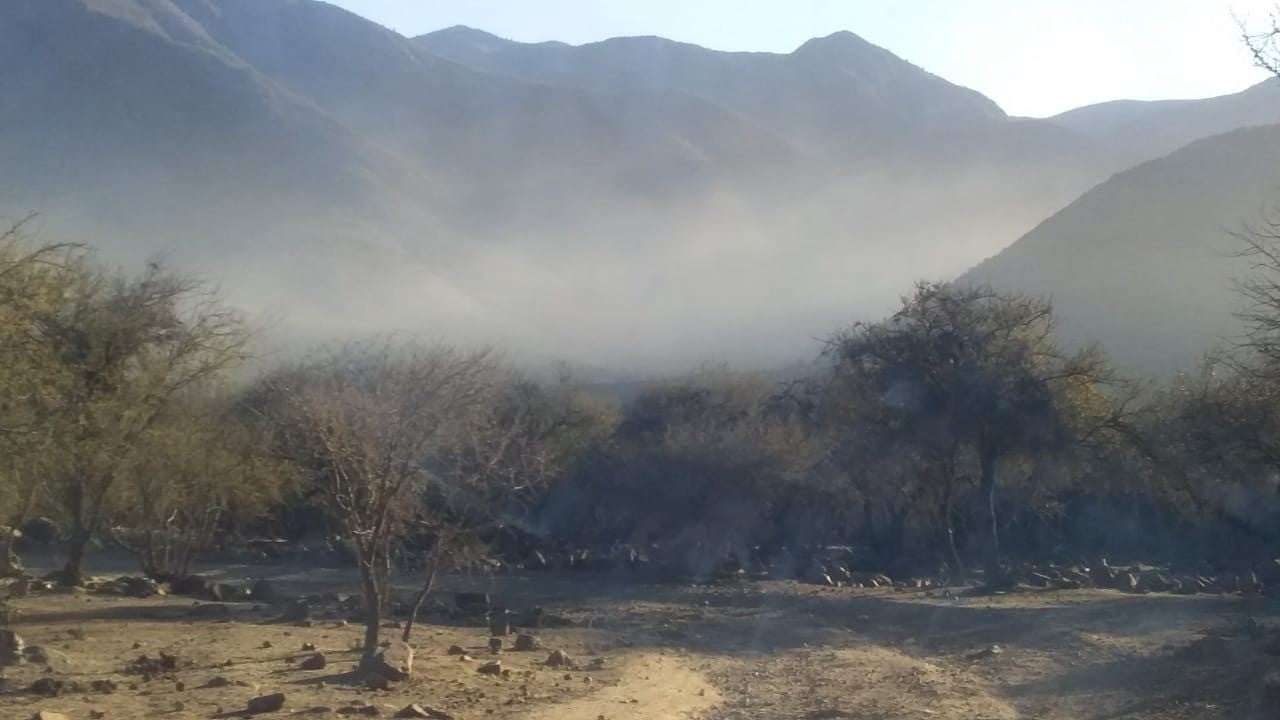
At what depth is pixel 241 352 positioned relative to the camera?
30344 millimetres

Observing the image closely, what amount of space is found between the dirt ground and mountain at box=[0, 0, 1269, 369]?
52.2 metres

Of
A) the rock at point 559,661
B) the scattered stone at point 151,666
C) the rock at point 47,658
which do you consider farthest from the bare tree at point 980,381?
the rock at point 47,658

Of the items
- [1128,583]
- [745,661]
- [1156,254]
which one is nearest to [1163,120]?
[1156,254]

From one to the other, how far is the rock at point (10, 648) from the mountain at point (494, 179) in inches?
2352

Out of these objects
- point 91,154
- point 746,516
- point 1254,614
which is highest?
point 91,154

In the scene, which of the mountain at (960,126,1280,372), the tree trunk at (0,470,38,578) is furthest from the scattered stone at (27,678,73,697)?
the mountain at (960,126,1280,372)

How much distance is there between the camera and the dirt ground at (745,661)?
15875 millimetres

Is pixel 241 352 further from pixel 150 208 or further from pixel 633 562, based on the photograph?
pixel 150 208

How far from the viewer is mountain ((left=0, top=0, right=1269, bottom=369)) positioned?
331 ft

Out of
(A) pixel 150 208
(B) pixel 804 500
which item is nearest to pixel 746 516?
(B) pixel 804 500

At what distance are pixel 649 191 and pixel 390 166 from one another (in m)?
38.1

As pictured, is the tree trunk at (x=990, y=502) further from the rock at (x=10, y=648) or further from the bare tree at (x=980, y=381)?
the rock at (x=10, y=648)

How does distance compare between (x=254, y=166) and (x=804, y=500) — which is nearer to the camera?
(x=804, y=500)

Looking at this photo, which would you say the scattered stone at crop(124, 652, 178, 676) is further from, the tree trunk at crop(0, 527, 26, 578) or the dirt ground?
the tree trunk at crop(0, 527, 26, 578)
